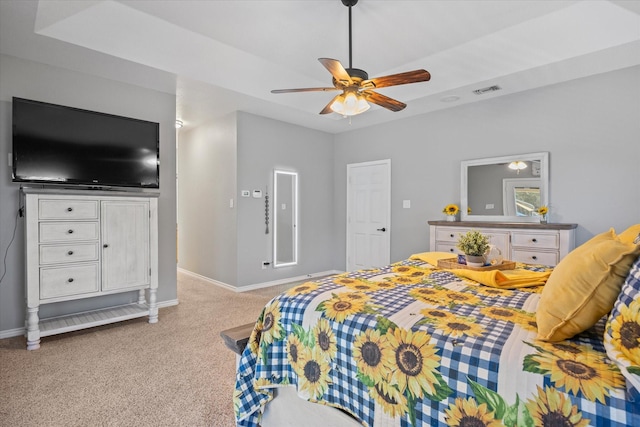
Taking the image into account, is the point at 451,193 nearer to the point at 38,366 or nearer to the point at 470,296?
the point at 470,296

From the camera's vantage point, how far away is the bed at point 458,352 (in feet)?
3.10

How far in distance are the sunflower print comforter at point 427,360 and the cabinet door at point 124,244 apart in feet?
7.53

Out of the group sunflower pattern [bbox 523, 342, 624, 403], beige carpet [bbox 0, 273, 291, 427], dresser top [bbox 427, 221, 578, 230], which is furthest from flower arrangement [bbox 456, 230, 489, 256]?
beige carpet [bbox 0, 273, 291, 427]

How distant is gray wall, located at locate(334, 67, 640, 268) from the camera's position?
340 centimetres

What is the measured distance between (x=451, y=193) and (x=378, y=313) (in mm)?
3705

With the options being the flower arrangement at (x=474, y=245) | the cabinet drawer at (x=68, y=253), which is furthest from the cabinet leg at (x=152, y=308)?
the flower arrangement at (x=474, y=245)

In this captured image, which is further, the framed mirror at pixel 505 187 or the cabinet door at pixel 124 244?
the framed mirror at pixel 505 187

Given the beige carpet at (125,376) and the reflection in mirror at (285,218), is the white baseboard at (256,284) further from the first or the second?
the beige carpet at (125,376)

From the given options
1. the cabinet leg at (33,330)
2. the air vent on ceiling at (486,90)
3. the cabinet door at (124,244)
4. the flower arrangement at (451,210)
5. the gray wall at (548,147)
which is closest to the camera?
the cabinet leg at (33,330)

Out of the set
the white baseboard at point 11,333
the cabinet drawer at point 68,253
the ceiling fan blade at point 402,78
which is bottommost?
the white baseboard at point 11,333

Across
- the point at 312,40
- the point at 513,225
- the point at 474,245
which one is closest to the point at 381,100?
the point at 312,40

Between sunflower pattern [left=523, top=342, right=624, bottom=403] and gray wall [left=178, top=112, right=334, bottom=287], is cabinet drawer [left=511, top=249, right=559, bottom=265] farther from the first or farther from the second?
gray wall [left=178, top=112, right=334, bottom=287]

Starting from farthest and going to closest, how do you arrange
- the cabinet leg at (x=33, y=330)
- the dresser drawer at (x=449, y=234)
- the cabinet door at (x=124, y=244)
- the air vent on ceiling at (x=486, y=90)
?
1. the dresser drawer at (x=449, y=234)
2. the air vent on ceiling at (x=486, y=90)
3. the cabinet door at (x=124, y=244)
4. the cabinet leg at (x=33, y=330)

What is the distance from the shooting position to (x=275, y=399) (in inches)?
64.4
